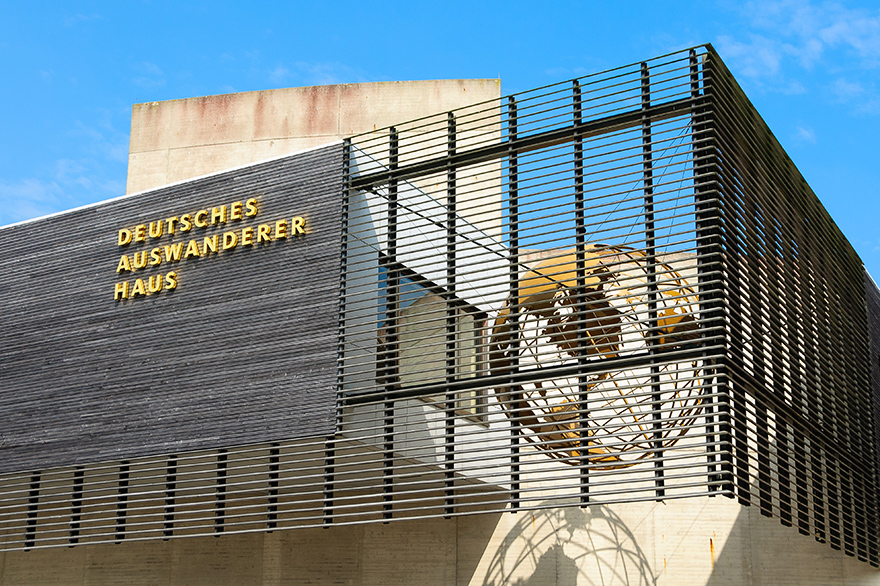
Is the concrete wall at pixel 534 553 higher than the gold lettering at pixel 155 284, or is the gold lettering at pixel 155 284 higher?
the gold lettering at pixel 155 284

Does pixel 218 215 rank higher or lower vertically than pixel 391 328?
higher

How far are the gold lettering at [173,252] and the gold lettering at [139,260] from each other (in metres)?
0.46

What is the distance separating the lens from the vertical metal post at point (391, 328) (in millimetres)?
13484

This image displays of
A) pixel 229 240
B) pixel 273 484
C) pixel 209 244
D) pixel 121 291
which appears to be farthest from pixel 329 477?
pixel 121 291

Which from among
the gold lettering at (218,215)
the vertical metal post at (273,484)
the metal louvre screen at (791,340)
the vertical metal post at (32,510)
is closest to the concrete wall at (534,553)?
the metal louvre screen at (791,340)

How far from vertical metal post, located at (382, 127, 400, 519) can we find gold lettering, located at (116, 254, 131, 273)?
4.25 meters

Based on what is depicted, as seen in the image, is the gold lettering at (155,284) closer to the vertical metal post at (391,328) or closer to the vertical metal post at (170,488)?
the vertical metal post at (170,488)

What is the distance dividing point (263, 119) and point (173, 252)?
790cm

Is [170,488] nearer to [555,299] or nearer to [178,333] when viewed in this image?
[178,333]

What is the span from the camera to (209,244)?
15.4 m

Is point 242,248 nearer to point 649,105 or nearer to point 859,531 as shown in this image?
point 649,105

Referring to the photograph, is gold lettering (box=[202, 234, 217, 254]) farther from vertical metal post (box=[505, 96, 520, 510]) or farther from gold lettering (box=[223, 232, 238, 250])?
vertical metal post (box=[505, 96, 520, 510])

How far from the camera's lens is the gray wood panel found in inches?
564

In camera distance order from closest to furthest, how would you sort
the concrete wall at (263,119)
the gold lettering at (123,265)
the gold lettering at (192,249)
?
the gold lettering at (192,249), the gold lettering at (123,265), the concrete wall at (263,119)
